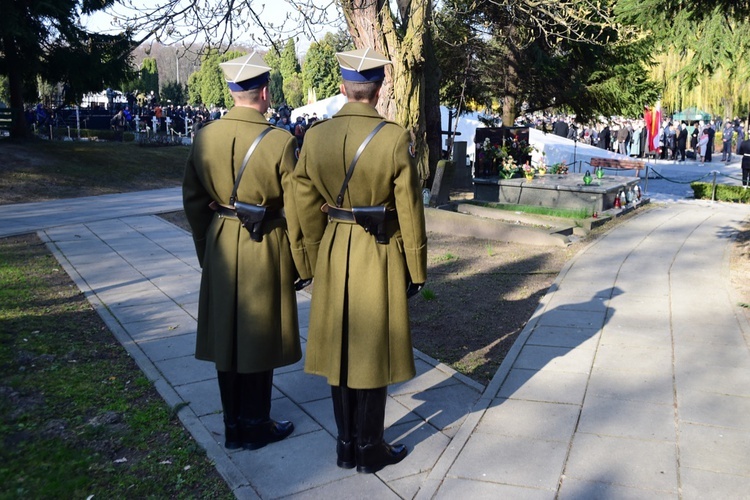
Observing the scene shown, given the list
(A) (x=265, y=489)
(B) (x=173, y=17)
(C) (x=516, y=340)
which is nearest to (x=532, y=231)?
(C) (x=516, y=340)

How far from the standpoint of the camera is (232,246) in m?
4.29

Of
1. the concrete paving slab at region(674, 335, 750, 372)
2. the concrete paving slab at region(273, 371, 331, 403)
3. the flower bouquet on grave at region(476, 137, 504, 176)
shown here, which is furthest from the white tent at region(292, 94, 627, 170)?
the concrete paving slab at region(273, 371, 331, 403)

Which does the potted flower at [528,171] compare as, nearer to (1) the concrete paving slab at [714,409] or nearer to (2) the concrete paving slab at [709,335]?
(2) the concrete paving slab at [709,335]

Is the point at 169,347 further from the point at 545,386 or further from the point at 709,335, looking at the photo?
the point at 709,335

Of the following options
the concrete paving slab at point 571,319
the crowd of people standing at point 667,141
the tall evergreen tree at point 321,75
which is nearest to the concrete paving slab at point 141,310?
the concrete paving slab at point 571,319

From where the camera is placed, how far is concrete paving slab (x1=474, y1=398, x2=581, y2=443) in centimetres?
461

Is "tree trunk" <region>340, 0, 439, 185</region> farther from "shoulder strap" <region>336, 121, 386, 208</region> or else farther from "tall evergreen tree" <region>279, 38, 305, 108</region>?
"tall evergreen tree" <region>279, 38, 305, 108</region>

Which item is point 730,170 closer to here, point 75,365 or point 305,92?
point 75,365

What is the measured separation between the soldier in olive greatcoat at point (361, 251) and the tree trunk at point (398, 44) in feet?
22.2

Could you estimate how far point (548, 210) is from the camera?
49.3ft

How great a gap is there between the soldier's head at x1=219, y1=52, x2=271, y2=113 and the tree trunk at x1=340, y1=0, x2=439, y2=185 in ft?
20.8

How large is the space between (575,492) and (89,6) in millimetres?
24499

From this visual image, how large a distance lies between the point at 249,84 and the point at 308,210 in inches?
32.5

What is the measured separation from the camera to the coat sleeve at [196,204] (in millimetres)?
4391
